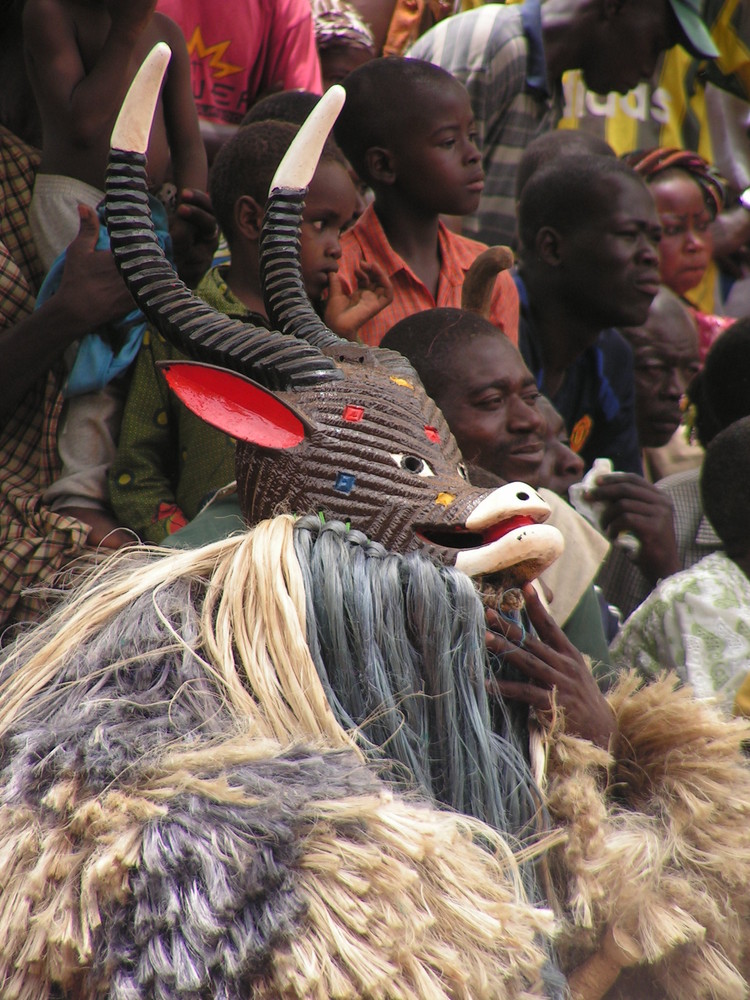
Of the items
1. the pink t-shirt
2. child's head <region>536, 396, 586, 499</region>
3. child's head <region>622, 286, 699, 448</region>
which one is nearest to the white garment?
the pink t-shirt

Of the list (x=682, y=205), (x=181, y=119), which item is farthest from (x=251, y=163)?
(x=682, y=205)

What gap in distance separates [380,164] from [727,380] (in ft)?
3.55

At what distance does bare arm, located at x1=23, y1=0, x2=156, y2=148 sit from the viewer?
199 centimetres

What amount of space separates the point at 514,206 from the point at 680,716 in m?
2.58

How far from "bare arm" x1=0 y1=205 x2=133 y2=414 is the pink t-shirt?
3.13ft

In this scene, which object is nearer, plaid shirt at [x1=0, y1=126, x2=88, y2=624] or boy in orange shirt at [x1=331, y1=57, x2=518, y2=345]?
plaid shirt at [x1=0, y1=126, x2=88, y2=624]

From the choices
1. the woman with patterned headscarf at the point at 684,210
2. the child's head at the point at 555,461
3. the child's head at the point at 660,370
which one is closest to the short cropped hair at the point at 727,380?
the child's head at the point at 660,370

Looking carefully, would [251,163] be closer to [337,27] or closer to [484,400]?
[484,400]

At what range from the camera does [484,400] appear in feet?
5.71

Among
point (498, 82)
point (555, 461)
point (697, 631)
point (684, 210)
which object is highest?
point (498, 82)

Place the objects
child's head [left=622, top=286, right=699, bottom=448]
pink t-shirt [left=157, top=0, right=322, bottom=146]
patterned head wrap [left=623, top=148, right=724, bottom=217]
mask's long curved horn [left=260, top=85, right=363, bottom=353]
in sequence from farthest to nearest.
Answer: patterned head wrap [left=623, top=148, right=724, bottom=217], child's head [left=622, top=286, right=699, bottom=448], pink t-shirt [left=157, top=0, right=322, bottom=146], mask's long curved horn [left=260, top=85, right=363, bottom=353]

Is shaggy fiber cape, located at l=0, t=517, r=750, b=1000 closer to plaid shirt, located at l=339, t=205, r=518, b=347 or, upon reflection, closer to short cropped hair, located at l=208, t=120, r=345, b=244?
short cropped hair, located at l=208, t=120, r=345, b=244

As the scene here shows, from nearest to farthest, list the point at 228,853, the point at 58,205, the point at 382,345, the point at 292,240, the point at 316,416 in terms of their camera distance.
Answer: the point at 228,853 < the point at 316,416 < the point at 292,240 < the point at 382,345 < the point at 58,205

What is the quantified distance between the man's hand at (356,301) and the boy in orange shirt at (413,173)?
1.01ft
